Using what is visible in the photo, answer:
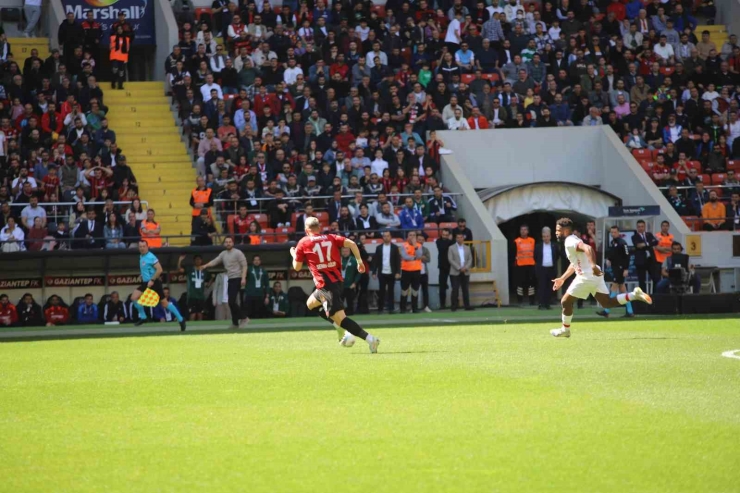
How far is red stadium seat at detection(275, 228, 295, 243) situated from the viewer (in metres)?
28.7

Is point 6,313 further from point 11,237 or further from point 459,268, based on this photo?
→ point 459,268

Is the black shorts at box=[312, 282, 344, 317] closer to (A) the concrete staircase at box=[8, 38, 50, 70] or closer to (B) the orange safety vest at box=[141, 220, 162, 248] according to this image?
(B) the orange safety vest at box=[141, 220, 162, 248]

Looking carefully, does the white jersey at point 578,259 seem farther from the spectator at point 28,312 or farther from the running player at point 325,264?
the spectator at point 28,312

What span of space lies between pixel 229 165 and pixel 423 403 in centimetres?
2055

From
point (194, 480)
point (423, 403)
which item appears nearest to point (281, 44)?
point (423, 403)

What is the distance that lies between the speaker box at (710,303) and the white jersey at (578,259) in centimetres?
765

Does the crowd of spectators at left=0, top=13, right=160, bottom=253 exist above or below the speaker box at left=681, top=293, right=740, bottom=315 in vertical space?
above

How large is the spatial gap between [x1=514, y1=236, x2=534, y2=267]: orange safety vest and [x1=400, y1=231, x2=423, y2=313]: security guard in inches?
106

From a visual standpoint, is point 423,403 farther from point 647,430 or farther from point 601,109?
point 601,109

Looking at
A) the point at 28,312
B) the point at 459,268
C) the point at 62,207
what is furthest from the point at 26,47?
the point at 459,268

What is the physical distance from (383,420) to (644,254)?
19.3m

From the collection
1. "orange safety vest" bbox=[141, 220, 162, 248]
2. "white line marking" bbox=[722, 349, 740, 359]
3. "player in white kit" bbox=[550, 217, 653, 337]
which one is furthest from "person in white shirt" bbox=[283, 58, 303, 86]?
"white line marking" bbox=[722, 349, 740, 359]

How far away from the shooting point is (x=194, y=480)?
24.1 ft

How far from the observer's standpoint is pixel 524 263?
29.0m
